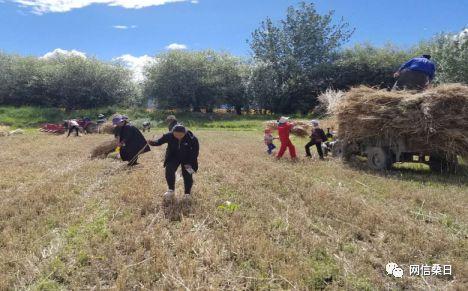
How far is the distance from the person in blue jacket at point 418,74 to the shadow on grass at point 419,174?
2.24 m

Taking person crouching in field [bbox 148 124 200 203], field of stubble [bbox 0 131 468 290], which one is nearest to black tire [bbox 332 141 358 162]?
field of stubble [bbox 0 131 468 290]

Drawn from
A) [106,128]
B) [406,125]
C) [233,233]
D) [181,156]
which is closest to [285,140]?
[406,125]

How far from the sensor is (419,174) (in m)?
9.56

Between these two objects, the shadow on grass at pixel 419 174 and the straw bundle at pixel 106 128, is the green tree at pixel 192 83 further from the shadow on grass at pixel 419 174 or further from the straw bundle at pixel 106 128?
the shadow on grass at pixel 419 174

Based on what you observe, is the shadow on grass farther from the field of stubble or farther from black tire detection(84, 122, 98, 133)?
black tire detection(84, 122, 98, 133)

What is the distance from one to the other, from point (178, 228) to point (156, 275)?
1.42m

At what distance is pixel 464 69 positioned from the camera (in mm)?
28953

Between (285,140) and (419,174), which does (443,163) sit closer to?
(419,174)

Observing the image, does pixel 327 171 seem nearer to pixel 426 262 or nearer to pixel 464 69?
pixel 426 262

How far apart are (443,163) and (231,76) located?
122 ft

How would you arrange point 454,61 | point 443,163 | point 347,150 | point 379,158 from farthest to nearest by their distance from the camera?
point 454,61, point 347,150, point 379,158, point 443,163

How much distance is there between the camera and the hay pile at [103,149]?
13.0 meters

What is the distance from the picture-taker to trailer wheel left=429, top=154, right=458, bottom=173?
935 centimetres

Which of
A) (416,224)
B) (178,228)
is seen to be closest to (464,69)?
(416,224)
